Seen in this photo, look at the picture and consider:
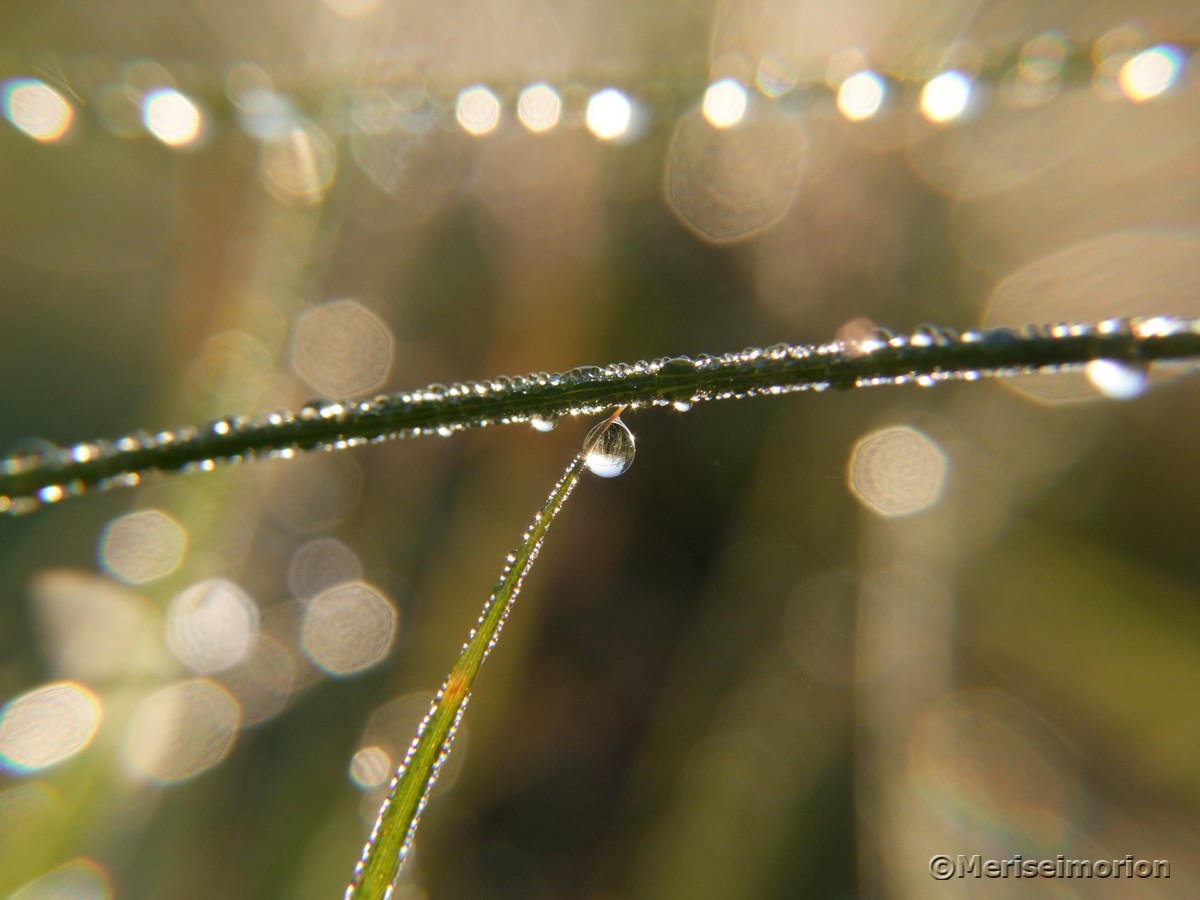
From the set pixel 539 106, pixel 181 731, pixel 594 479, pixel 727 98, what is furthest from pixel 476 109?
pixel 181 731

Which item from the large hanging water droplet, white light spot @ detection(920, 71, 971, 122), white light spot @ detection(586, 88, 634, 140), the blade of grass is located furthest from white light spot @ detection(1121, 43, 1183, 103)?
the blade of grass

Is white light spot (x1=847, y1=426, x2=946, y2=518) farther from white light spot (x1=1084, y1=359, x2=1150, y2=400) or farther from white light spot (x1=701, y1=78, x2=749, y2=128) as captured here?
white light spot (x1=1084, y1=359, x2=1150, y2=400)

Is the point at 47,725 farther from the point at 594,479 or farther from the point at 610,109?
the point at 610,109

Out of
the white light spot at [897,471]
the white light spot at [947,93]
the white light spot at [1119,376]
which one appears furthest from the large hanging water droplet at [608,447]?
the white light spot at [897,471]

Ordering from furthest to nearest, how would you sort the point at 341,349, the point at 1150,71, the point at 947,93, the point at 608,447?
the point at 341,349
the point at 947,93
the point at 1150,71
the point at 608,447

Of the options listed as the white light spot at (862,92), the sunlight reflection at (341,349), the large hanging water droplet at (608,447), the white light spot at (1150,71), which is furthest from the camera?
the sunlight reflection at (341,349)

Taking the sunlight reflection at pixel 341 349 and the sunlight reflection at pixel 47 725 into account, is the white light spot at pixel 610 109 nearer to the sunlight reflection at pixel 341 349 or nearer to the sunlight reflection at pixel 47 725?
the sunlight reflection at pixel 341 349
